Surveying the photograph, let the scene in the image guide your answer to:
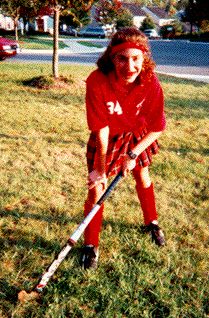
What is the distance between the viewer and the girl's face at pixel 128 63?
5.36ft

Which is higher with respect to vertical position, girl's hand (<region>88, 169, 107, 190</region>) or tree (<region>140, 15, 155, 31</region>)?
tree (<region>140, 15, 155, 31</region>)

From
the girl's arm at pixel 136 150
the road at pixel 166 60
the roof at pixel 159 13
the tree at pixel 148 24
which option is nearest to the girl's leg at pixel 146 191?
the girl's arm at pixel 136 150

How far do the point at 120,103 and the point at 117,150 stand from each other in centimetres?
37

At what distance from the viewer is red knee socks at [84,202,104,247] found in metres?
2.01

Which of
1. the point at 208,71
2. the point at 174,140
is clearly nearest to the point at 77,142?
the point at 174,140

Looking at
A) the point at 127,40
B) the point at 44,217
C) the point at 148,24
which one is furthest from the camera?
the point at 148,24

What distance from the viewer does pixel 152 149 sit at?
2.23m

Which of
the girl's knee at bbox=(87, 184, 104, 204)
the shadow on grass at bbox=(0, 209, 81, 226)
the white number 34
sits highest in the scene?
the white number 34

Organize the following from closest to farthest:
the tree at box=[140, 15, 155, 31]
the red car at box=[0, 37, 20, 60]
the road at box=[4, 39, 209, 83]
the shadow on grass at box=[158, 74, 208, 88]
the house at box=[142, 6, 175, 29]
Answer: the shadow on grass at box=[158, 74, 208, 88] → the road at box=[4, 39, 209, 83] → the red car at box=[0, 37, 20, 60] → the tree at box=[140, 15, 155, 31] → the house at box=[142, 6, 175, 29]

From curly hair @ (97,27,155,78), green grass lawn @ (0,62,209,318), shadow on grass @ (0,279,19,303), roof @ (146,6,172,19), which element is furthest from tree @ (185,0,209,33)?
roof @ (146,6,172,19)

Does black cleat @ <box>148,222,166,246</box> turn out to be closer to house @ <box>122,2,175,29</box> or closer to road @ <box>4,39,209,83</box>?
road @ <box>4,39,209,83</box>

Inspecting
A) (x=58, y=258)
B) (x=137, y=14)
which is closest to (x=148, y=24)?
(x=137, y=14)

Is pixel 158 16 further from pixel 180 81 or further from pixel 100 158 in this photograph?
pixel 100 158

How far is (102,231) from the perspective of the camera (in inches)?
93.7
